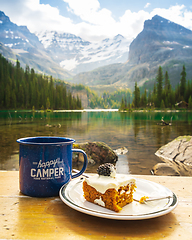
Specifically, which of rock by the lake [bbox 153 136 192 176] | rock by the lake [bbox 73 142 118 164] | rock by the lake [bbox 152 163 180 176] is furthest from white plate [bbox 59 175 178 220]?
rock by the lake [bbox 73 142 118 164]

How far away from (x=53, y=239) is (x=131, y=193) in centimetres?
54

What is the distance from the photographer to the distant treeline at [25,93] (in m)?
92.2

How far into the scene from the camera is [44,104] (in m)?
100

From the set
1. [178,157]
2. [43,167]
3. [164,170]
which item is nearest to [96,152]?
[164,170]

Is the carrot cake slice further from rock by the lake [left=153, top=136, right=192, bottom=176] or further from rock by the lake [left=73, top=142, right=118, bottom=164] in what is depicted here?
rock by the lake [left=73, top=142, right=118, bottom=164]

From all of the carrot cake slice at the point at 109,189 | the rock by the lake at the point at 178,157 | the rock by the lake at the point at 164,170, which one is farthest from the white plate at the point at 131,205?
the rock by the lake at the point at 178,157

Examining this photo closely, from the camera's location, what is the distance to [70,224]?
3.40 feet

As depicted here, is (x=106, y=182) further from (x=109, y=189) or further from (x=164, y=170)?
(x=164, y=170)

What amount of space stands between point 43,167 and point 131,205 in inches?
24.1

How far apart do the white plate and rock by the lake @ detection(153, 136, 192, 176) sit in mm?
5391

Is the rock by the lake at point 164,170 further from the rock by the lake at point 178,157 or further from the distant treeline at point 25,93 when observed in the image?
the distant treeline at point 25,93

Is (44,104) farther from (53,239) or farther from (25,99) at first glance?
(53,239)

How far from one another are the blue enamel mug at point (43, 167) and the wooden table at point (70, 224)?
0.26 feet

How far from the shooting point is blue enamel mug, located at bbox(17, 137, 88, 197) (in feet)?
4.18
